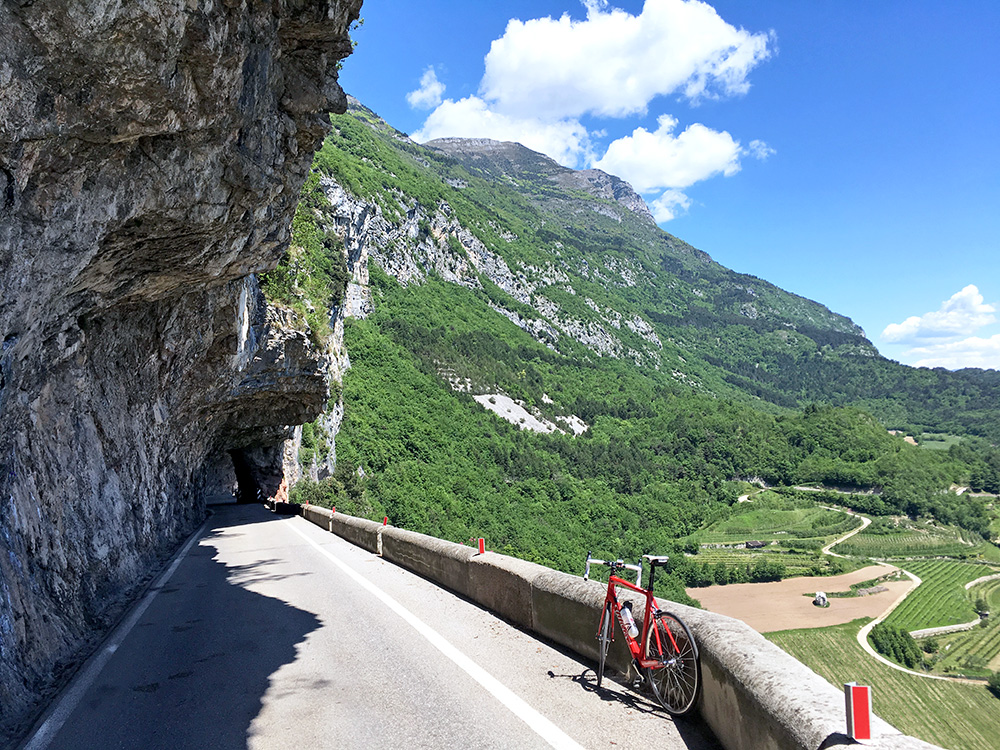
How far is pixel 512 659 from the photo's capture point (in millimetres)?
5391

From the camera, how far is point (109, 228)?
575 centimetres

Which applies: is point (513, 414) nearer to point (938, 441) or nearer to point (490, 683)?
point (490, 683)

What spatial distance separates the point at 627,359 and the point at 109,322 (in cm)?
17051

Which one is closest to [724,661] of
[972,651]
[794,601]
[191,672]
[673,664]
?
[673,664]

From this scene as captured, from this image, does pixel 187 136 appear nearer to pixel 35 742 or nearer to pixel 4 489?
pixel 4 489

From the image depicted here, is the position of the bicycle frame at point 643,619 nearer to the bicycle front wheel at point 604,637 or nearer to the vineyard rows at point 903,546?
the bicycle front wheel at point 604,637

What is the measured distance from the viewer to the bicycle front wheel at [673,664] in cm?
379

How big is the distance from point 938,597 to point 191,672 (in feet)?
294

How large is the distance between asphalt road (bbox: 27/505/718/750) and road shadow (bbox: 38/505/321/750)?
0.02 metres

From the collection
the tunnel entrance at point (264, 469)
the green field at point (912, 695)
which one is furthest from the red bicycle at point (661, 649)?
the green field at point (912, 695)

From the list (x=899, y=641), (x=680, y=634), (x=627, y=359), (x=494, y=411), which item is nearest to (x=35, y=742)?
(x=680, y=634)

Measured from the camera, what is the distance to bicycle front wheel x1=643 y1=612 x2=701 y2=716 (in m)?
3.79

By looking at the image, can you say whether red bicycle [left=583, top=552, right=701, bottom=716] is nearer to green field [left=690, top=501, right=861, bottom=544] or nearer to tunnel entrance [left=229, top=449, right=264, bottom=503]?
tunnel entrance [left=229, top=449, right=264, bottom=503]

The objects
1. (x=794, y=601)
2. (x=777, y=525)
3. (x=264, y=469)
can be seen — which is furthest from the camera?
(x=777, y=525)
